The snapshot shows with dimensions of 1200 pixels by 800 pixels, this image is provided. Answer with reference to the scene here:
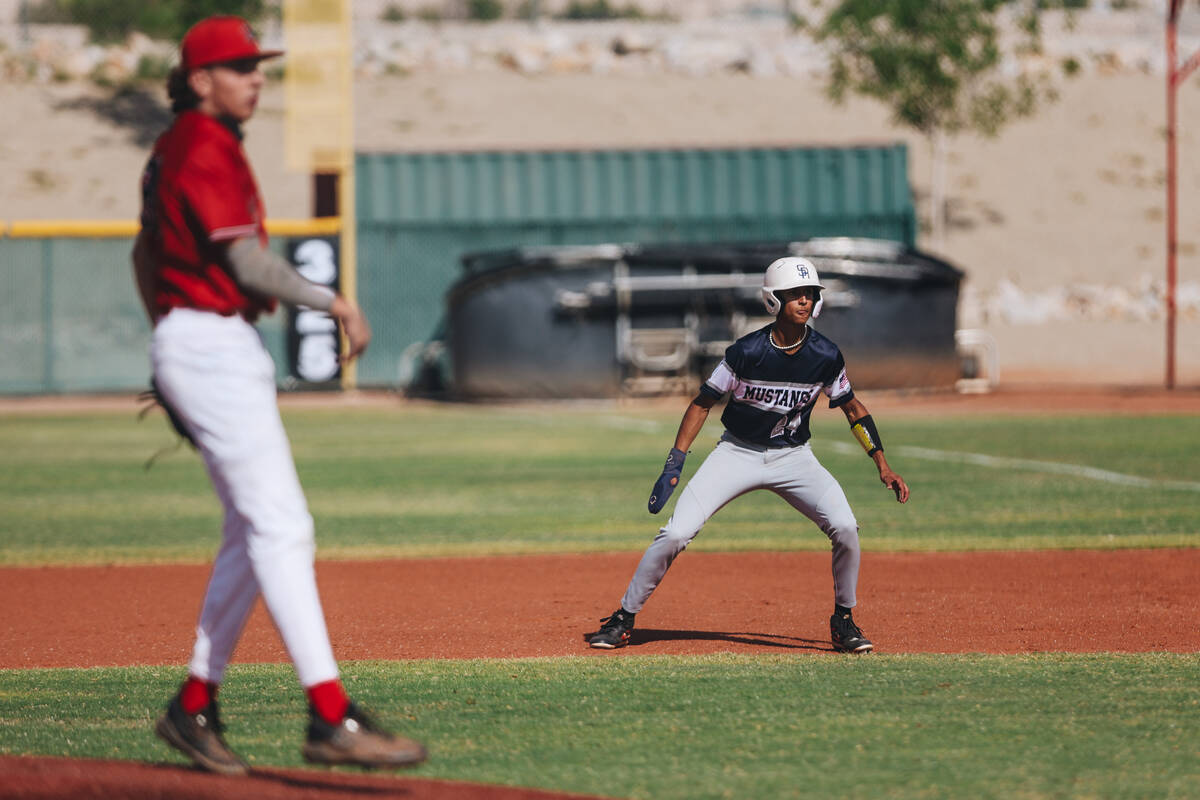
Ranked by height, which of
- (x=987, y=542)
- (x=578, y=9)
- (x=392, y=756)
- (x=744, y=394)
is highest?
(x=578, y=9)

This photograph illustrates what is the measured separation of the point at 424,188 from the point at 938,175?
19344mm

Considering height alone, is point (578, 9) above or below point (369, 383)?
above

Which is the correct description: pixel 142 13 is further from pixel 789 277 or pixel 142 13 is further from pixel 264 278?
pixel 264 278

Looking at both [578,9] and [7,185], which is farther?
[578,9]

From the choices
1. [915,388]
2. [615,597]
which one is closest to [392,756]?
[615,597]

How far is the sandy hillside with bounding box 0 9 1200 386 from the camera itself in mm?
47750

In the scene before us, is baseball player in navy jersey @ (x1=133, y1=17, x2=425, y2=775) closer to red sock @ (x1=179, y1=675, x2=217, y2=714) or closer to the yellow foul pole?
red sock @ (x1=179, y1=675, x2=217, y2=714)

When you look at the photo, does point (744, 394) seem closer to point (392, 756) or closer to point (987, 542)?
point (392, 756)

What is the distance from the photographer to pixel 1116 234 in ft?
169

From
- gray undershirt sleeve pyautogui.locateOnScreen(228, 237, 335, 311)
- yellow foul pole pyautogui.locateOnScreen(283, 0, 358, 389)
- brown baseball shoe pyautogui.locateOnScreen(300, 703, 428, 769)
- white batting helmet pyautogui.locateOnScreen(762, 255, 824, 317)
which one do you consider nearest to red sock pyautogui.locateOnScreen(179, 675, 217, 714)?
brown baseball shoe pyautogui.locateOnScreen(300, 703, 428, 769)

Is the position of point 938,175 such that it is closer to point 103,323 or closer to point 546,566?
point 103,323

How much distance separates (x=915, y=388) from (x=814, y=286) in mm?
20216

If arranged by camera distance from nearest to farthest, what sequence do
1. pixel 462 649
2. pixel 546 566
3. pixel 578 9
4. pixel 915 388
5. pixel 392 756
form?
pixel 392 756, pixel 462 649, pixel 546 566, pixel 915 388, pixel 578 9

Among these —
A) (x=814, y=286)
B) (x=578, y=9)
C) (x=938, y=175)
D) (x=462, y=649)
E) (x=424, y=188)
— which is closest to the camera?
(x=814, y=286)
